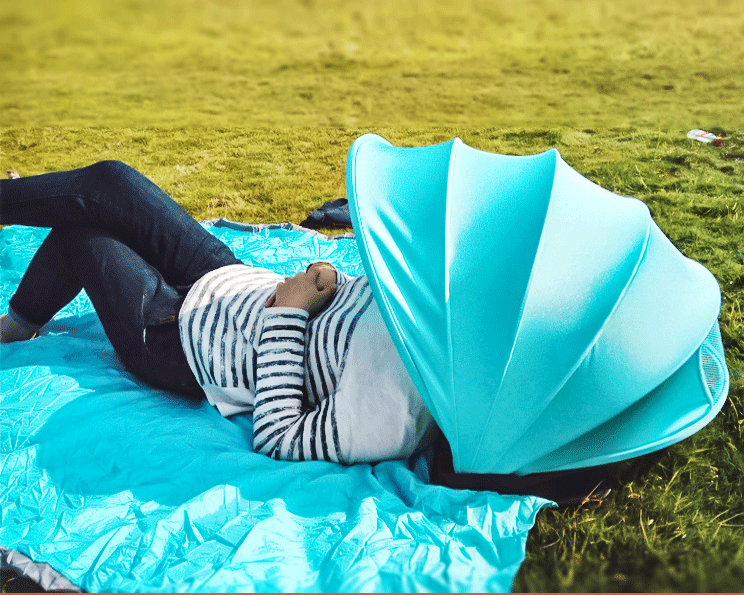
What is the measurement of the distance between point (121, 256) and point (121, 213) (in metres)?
0.17

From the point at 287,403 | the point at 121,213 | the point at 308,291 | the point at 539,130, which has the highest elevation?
the point at 121,213

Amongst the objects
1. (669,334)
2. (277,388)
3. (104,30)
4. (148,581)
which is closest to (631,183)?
(669,334)

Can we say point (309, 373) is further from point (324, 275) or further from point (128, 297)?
point (128, 297)

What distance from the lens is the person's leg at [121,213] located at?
2.34m

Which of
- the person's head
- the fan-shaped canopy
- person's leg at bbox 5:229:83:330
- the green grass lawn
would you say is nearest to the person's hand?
the person's head

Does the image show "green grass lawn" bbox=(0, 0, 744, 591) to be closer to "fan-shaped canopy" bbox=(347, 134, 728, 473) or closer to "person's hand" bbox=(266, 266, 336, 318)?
"fan-shaped canopy" bbox=(347, 134, 728, 473)

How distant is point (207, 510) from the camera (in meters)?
1.82

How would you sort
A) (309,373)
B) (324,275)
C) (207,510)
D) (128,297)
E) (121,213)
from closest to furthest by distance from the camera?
(207,510) → (309,373) → (324,275) → (128,297) → (121,213)

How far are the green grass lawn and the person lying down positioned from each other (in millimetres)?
498

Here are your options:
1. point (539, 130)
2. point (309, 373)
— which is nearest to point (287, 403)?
point (309, 373)

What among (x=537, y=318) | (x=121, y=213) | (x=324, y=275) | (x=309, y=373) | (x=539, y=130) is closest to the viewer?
(x=537, y=318)

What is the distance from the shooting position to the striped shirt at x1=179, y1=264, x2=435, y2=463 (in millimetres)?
1782

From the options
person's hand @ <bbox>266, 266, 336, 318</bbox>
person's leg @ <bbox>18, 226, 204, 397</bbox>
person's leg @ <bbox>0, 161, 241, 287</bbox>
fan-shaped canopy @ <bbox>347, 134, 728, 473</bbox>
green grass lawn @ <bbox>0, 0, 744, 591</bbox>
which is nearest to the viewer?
fan-shaped canopy @ <bbox>347, 134, 728, 473</bbox>

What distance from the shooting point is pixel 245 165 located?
4.83 m
